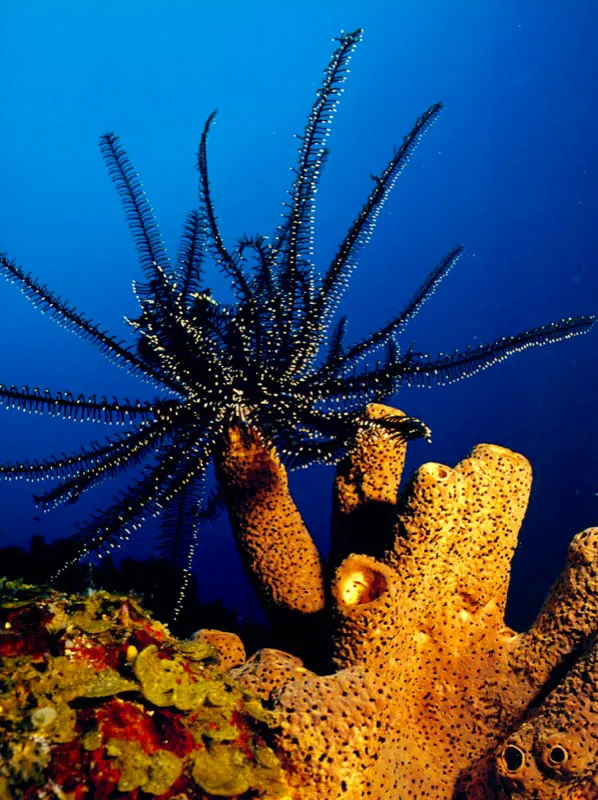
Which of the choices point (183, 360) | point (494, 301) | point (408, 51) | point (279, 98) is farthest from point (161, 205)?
point (183, 360)

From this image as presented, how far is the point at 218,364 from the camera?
2.69m

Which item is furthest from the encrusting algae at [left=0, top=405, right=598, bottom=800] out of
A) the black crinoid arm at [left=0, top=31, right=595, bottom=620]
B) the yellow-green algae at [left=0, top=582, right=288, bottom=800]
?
the black crinoid arm at [left=0, top=31, right=595, bottom=620]

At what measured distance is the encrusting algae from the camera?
1396 millimetres

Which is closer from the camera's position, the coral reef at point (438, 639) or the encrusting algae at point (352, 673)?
the encrusting algae at point (352, 673)

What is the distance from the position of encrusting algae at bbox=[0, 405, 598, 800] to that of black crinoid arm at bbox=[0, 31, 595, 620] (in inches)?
9.5

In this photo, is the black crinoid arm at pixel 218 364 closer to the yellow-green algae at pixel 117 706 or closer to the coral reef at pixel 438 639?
the coral reef at pixel 438 639

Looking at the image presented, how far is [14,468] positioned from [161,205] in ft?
228

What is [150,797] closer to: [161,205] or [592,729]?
[592,729]

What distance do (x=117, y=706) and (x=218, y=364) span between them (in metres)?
1.64

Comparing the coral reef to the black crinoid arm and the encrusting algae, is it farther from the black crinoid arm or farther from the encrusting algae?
the black crinoid arm

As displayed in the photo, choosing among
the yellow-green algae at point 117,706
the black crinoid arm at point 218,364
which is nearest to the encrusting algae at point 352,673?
the yellow-green algae at point 117,706

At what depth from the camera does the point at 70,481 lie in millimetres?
2818

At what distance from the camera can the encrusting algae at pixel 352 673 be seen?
1396mm

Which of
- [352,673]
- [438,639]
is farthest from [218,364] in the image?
[438,639]
